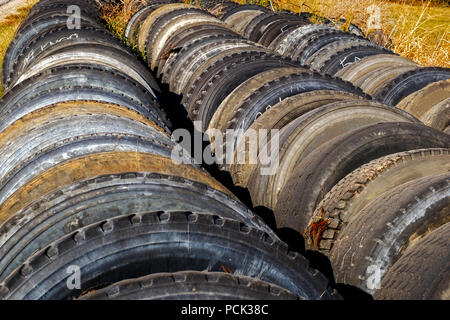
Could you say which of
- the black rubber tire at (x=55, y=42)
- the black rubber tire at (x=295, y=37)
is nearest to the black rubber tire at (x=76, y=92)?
the black rubber tire at (x=55, y=42)

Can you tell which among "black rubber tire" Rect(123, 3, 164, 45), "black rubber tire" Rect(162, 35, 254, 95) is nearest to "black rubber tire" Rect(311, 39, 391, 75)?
"black rubber tire" Rect(162, 35, 254, 95)

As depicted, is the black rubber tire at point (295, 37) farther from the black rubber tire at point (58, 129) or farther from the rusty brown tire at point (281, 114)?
the black rubber tire at point (58, 129)

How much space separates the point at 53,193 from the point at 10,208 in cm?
40

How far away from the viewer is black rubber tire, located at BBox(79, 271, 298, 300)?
6.18ft

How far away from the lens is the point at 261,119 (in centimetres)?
392

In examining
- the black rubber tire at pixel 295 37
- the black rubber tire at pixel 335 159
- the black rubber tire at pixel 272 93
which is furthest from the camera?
the black rubber tire at pixel 295 37

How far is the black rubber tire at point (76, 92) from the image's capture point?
3.78 metres

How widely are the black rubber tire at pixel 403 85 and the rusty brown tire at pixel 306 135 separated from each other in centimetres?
163

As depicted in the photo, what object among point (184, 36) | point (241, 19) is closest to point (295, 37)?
point (184, 36)

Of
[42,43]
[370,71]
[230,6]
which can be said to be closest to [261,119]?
[370,71]

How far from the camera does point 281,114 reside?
3.92 metres

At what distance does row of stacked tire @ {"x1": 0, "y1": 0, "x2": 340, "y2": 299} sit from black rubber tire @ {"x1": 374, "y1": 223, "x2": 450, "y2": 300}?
0.29m

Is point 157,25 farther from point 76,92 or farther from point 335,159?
point 335,159
